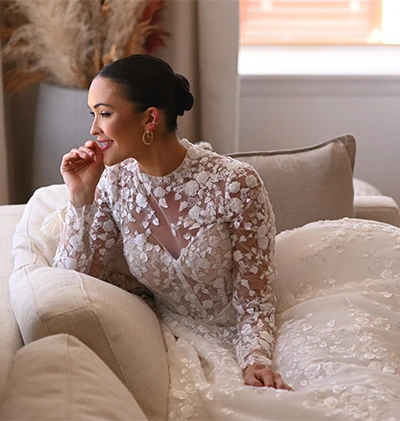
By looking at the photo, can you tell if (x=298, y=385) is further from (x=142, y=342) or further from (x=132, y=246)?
(x=132, y=246)

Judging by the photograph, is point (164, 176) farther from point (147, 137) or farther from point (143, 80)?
point (143, 80)

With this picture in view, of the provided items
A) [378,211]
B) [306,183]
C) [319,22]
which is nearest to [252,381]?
[306,183]

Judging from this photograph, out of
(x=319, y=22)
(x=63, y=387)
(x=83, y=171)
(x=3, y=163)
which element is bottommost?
(x=3, y=163)

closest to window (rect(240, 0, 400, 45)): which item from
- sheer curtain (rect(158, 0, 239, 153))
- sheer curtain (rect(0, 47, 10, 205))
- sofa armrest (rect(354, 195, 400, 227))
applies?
sheer curtain (rect(158, 0, 239, 153))

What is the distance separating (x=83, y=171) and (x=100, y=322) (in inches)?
19.0

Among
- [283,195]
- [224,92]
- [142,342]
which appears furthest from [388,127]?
[142,342]

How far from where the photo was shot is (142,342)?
1660 millimetres

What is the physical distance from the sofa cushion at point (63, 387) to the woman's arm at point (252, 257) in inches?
17.9

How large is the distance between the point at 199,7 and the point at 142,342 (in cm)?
199

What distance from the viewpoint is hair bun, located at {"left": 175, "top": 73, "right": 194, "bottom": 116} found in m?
1.86

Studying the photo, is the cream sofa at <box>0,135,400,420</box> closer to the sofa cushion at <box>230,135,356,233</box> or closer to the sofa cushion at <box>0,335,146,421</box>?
the sofa cushion at <box>0,335,146,421</box>

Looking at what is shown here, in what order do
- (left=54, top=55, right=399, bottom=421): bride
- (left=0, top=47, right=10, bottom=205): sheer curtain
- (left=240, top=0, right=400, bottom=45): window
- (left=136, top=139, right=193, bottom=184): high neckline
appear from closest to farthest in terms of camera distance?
(left=54, top=55, right=399, bottom=421): bride → (left=136, top=139, right=193, bottom=184): high neckline → (left=0, top=47, right=10, bottom=205): sheer curtain → (left=240, top=0, right=400, bottom=45): window

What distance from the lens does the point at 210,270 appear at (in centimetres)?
189

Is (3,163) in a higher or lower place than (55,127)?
lower
